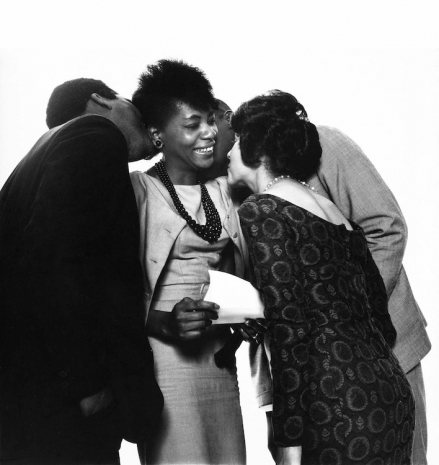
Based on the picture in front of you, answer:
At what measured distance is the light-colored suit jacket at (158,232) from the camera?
2439mm

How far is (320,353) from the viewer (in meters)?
2.02

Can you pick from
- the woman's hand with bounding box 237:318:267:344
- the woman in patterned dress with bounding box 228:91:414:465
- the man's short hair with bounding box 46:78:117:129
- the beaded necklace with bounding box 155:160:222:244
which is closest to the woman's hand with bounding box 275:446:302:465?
the woman in patterned dress with bounding box 228:91:414:465

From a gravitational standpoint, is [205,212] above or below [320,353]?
above

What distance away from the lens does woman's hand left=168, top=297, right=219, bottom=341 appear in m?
2.28

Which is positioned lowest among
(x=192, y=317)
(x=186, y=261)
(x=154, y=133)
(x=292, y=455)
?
(x=292, y=455)

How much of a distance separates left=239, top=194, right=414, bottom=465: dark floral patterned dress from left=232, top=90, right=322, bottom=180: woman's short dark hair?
24 centimetres

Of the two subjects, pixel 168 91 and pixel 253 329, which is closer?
pixel 253 329

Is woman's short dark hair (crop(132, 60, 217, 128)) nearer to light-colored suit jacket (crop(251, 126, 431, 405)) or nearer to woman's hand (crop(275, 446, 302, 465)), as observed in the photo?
light-colored suit jacket (crop(251, 126, 431, 405))

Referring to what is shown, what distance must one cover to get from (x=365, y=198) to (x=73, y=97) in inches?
47.0

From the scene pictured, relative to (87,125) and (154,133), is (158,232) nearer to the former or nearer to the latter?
(154,133)

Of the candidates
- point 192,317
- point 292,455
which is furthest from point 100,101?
point 292,455

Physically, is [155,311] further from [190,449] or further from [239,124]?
[239,124]

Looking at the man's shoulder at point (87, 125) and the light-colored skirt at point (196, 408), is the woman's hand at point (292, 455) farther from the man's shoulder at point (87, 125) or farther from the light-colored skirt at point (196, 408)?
the man's shoulder at point (87, 125)

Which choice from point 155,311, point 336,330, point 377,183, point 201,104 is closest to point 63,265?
point 155,311
